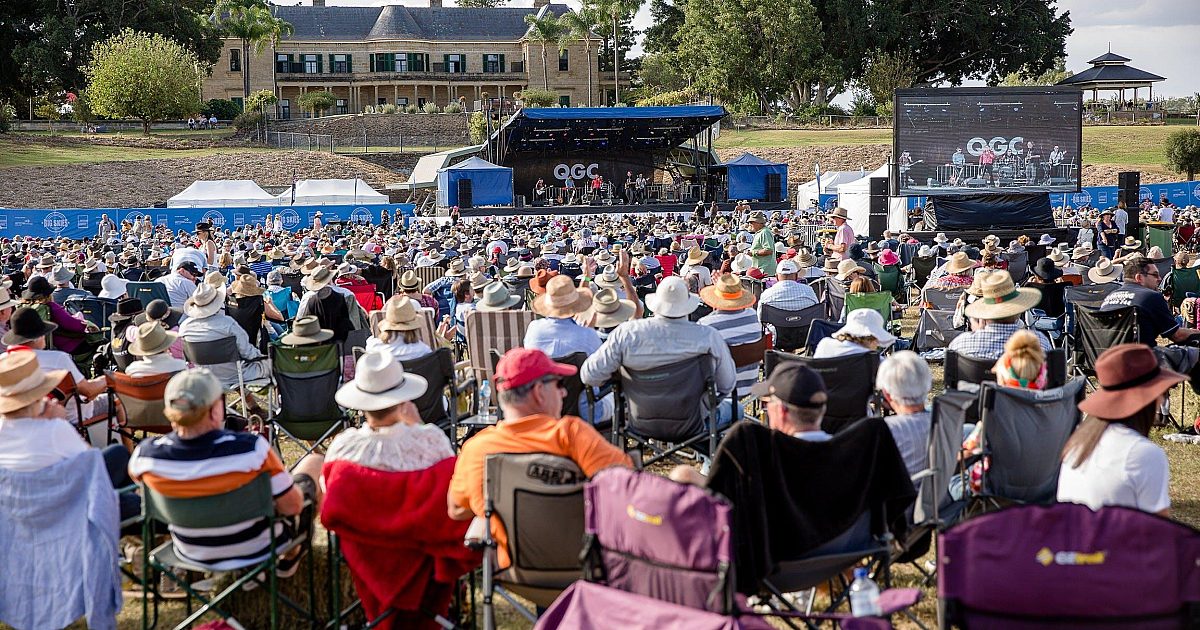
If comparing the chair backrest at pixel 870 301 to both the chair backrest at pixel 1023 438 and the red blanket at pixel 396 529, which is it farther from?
the red blanket at pixel 396 529

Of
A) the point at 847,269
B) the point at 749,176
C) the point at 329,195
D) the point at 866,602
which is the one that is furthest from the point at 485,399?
the point at 749,176

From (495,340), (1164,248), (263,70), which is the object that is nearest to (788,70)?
(263,70)

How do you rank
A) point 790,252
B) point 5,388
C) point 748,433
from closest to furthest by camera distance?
1. point 748,433
2. point 5,388
3. point 790,252

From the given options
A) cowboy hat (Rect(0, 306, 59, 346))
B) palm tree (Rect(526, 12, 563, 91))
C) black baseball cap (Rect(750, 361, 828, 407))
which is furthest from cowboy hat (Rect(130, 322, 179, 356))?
palm tree (Rect(526, 12, 563, 91))

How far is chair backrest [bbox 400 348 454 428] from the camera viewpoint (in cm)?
623

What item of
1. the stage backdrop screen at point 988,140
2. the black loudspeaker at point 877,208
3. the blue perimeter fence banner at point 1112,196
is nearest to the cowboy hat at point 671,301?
the stage backdrop screen at point 988,140

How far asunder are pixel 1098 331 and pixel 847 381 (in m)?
2.92

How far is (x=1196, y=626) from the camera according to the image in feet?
9.00

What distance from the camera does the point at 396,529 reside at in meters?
4.00

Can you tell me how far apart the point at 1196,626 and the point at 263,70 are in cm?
7679

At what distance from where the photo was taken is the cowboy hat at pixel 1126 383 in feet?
11.6

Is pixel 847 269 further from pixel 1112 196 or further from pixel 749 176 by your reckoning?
pixel 749 176

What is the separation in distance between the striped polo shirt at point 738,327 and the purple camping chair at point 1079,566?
13.8ft

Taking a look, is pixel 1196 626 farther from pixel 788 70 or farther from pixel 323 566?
pixel 788 70
